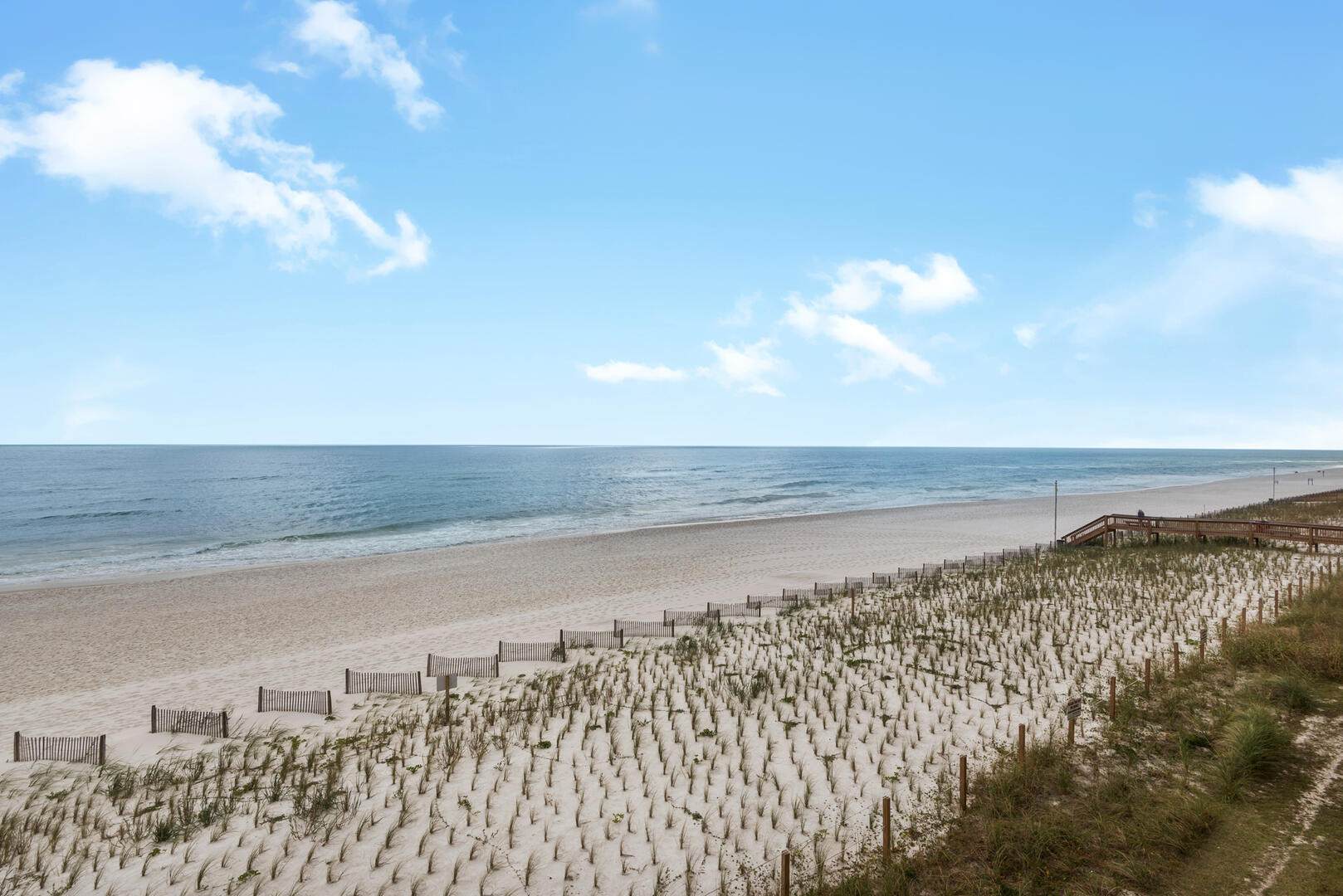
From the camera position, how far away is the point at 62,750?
12.1 meters

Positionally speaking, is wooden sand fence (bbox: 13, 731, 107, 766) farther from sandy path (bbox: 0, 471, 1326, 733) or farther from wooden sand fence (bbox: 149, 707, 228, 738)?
sandy path (bbox: 0, 471, 1326, 733)

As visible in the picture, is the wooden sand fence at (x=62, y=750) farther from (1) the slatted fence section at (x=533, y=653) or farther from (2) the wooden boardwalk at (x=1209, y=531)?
(2) the wooden boardwalk at (x=1209, y=531)

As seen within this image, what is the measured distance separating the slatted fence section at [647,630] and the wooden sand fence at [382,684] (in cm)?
586

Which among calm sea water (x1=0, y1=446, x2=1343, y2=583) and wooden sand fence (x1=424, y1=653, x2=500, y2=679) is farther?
calm sea water (x1=0, y1=446, x2=1343, y2=583)

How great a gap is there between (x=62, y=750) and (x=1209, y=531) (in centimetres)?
4257

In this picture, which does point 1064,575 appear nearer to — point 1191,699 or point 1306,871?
point 1191,699

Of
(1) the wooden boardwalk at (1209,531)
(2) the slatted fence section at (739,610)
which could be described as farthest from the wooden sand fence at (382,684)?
(1) the wooden boardwalk at (1209,531)

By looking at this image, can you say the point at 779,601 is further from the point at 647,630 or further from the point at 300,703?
the point at 300,703

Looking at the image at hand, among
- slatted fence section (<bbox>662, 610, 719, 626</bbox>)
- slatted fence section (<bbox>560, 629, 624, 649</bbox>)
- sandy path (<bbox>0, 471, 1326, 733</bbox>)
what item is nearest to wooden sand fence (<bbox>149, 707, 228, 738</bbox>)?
sandy path (<bbox>0, 471, 1326, 733</bbox>)

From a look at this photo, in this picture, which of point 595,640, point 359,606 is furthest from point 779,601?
point 359,606

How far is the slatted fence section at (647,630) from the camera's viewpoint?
1994cm

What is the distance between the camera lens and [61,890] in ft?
25.0

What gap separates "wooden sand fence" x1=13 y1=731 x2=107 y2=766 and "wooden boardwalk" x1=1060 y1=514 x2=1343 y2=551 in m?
39.6

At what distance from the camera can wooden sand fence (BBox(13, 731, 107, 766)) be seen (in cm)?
1162
